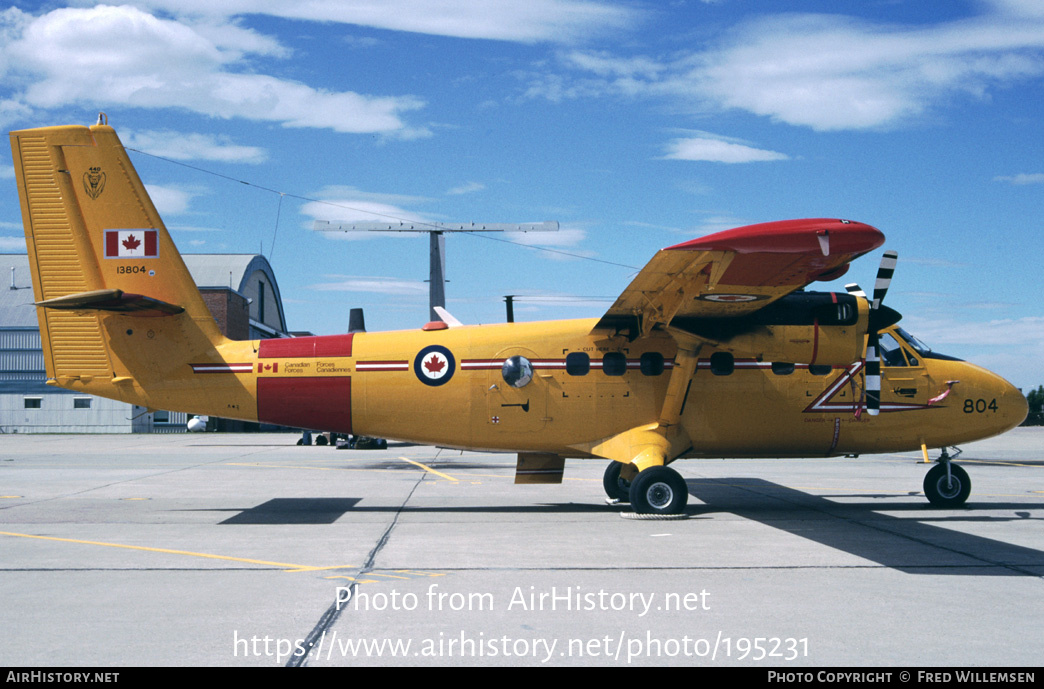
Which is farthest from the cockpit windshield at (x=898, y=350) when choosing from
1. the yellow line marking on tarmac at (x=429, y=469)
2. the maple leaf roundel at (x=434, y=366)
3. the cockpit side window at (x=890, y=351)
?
the yellow line marking on tarmac at (x=429, y=469)

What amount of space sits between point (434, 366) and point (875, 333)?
771cm

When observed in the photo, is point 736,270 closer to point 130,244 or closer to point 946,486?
point 946,486

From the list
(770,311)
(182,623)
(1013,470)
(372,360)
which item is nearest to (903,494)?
(770,311)

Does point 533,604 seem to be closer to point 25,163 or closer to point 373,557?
point 373,557

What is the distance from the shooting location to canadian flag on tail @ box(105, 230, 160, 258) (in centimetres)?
1374

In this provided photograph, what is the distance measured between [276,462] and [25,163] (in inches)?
572

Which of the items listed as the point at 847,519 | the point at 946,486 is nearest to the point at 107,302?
the point at 847,519

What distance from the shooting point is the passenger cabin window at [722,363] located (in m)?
14.2

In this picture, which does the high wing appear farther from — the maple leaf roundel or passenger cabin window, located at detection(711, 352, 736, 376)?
the maple leaf roundel

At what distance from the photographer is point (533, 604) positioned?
744 cm

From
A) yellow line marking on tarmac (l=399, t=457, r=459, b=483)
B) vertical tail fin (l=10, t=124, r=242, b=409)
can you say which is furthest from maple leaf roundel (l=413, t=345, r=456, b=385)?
yellow line marking on tarmac (l=399, t=457, r=459, b=483)

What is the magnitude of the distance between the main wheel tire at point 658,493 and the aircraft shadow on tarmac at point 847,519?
0.62 meters

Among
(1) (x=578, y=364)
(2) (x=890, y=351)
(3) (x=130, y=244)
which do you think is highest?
(3) (x=130, y=244)

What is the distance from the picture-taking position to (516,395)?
14.1 meters
